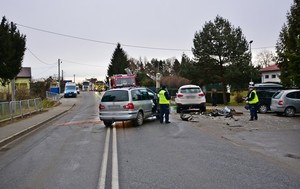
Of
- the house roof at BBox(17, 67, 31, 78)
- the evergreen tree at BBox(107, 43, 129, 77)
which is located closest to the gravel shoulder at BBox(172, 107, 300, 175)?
the house roof at BBox(17, 67, 31, 78)

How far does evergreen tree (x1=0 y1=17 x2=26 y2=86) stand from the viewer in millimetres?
22556

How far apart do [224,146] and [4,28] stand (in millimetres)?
19325

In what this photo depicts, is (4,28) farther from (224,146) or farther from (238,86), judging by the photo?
(238,86)

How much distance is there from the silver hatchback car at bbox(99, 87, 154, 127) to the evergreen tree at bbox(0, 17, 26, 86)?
34.0ft

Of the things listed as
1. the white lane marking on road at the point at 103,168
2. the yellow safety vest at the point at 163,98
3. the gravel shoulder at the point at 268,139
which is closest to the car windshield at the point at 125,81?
the yellow safety vest at the point at 163,98

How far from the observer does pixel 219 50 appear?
42688 millimetres

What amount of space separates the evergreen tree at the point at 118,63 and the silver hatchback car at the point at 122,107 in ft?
260

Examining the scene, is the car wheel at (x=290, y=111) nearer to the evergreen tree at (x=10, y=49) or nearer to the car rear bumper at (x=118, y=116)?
the car rear bumper at (x=118, y=116)

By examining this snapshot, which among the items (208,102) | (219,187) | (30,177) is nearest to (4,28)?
(30,177)

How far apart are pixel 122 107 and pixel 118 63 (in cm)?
8281

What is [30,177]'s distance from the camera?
22.2 feet

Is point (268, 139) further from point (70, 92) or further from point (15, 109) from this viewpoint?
point (70, 92)

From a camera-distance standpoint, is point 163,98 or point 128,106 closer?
point 128,106

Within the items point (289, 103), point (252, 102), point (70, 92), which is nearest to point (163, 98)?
point (252, 102)
